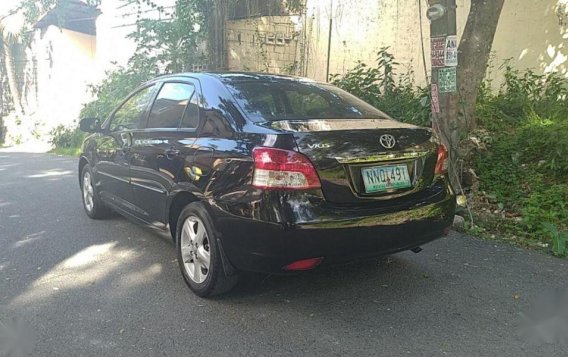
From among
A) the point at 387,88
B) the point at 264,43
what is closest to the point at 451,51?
the point at 387,88

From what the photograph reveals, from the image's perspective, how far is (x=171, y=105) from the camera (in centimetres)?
418

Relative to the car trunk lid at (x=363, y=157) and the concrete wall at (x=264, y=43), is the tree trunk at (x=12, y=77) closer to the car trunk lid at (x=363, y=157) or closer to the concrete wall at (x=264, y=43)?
the concrete wall at (x=264, y=43)

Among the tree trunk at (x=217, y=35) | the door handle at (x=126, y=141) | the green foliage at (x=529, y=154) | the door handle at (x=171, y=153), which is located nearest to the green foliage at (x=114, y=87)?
the tree trunk at (x=217, y=35)

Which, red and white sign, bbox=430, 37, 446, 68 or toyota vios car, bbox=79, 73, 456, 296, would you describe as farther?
red and white sign, bbox=430, 37, 446, 68

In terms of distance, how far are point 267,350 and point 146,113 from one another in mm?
2583

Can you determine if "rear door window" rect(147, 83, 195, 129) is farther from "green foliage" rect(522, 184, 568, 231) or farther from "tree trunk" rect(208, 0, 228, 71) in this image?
"tree trunk" rect(208, 0, 228, 71)

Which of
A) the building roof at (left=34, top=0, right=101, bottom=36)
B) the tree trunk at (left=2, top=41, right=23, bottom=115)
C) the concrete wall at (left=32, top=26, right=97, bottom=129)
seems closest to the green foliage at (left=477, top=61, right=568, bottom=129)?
the concrete wall at (left=32, top=26, right=97, bottom=129)

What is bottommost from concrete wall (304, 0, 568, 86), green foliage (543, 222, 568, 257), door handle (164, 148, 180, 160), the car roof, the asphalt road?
the asphalt road

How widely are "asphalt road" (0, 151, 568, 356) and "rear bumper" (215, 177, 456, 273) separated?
1.37 feet

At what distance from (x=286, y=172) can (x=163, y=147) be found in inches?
55.0

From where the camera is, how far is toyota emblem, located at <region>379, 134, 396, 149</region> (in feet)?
10.5

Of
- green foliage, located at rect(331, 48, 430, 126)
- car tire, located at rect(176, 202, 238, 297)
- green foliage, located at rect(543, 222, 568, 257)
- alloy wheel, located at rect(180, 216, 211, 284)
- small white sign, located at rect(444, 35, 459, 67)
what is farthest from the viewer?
green foliage, located at rect(331, 48, 430, 126)

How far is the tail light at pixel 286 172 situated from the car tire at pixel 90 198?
312cm

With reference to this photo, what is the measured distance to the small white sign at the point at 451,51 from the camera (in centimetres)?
507
